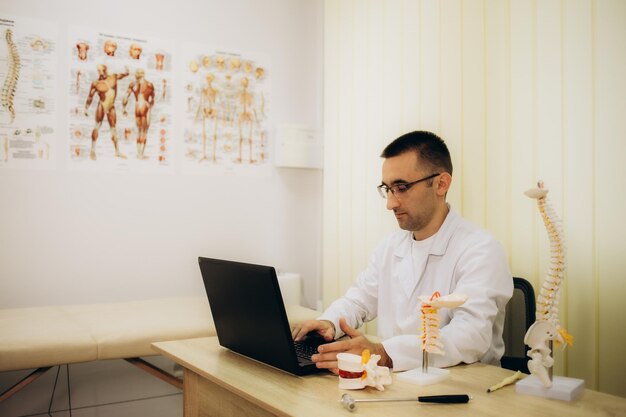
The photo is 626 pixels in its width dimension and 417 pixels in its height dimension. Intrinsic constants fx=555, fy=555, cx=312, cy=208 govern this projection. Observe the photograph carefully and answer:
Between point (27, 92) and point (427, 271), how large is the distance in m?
A: 2.03

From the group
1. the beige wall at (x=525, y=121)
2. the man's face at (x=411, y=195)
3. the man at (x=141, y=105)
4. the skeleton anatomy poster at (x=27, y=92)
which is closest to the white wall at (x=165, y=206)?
the skeleton anatomy poster at (x=27, y=92)

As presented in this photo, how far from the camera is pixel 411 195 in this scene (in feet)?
6.28

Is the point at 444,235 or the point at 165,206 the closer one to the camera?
the point at 444,235

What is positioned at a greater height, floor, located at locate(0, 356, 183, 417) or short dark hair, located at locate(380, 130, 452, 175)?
short dark hair, located at locate(380, 130, 452, 175)

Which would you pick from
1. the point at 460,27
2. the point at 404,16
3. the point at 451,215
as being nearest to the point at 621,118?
the point at 451,215

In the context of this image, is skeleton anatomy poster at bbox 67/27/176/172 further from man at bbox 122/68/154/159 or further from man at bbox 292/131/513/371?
man at bbox 292/131/513/371

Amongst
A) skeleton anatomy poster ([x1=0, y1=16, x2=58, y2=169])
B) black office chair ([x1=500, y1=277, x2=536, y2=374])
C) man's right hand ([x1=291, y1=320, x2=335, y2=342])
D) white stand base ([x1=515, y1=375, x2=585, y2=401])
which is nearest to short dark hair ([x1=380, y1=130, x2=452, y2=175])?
black office chair ([x1=500, y1=277, x2=536, y2=374])

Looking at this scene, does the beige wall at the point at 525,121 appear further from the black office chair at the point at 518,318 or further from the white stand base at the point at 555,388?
the white stand base at the point at 555,388

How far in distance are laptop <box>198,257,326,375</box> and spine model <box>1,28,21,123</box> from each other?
5.40 feet

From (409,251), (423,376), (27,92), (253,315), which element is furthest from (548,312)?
(27,92)

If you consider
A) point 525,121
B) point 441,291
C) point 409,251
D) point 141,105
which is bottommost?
point 441,291

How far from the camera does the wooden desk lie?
1.09 m

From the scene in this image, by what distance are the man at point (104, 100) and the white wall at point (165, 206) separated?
0.41 ft

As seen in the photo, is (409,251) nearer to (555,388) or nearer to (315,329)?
(315,329)
